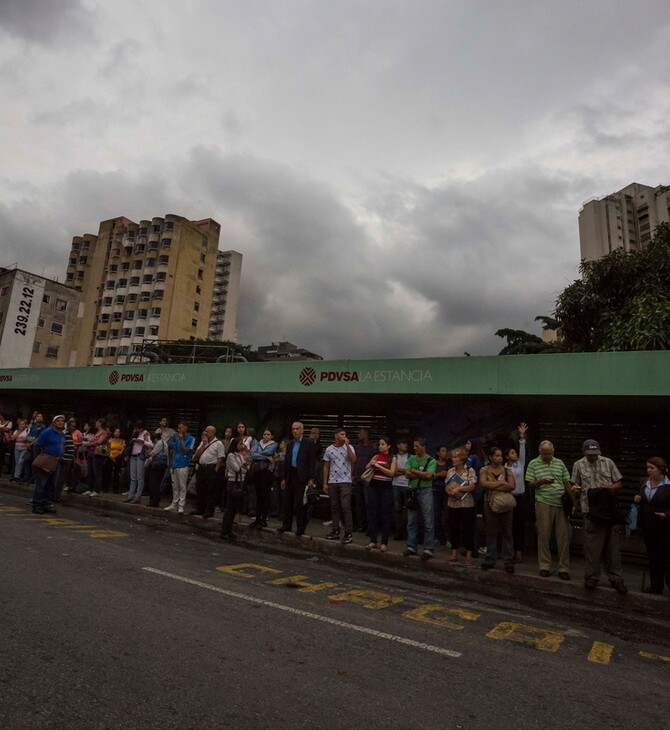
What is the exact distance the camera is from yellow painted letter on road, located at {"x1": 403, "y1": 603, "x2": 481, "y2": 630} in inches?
197

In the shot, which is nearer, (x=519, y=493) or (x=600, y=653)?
(x=600, y=653)

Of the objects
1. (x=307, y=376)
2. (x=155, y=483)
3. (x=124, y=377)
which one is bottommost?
(x=155, y=483)

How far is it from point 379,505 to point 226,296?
9061cm

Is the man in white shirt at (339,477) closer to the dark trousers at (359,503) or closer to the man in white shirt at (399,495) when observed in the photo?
the man in white shirt at (399,495)

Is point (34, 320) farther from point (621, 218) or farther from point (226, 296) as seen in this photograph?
point (621, 218)

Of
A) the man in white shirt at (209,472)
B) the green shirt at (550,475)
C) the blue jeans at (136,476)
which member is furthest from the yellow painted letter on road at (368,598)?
the blue jeans at (136,476)

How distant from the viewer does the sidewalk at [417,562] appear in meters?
6.44

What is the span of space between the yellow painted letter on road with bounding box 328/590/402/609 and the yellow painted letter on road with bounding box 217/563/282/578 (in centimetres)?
125

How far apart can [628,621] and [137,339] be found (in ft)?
242

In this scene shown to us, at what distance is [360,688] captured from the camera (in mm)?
3369

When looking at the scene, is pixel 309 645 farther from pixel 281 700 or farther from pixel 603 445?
pixel 603 445

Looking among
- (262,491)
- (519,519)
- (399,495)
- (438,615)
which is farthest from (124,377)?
(438,615)

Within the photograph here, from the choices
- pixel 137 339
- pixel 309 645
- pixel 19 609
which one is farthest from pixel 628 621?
pixel 137 339

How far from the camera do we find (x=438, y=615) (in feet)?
17.4
